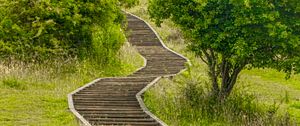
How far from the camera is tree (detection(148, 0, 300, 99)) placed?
1347 cm

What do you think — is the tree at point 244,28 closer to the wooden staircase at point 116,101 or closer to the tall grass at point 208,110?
the tall grass at point 208,110

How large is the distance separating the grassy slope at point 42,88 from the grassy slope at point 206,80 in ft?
8.12

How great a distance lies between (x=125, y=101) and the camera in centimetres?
1523

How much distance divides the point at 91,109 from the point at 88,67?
6.46 meters

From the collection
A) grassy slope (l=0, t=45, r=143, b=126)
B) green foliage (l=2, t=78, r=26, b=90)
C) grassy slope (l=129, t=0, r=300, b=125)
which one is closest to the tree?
grassy slope (l=129, t=0, r=300, b=125)

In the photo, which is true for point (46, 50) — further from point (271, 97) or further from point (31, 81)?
point (271, 97)

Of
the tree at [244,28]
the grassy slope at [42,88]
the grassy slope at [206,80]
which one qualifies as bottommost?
the grassy slope at [206,80]

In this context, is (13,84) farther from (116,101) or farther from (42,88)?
(116,101)

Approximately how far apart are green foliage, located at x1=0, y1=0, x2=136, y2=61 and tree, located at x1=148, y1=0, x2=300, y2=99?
6215 millimetres

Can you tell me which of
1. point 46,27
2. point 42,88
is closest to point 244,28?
point 42,88

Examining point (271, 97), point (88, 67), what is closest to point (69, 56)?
point (88, 67)

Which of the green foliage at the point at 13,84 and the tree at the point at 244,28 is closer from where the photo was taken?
the tree at the point at 244,28

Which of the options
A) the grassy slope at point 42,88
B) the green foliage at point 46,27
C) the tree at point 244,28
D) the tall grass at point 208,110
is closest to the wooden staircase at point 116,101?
the grassy slope at point 42,88

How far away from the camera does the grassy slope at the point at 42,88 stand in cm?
1284
